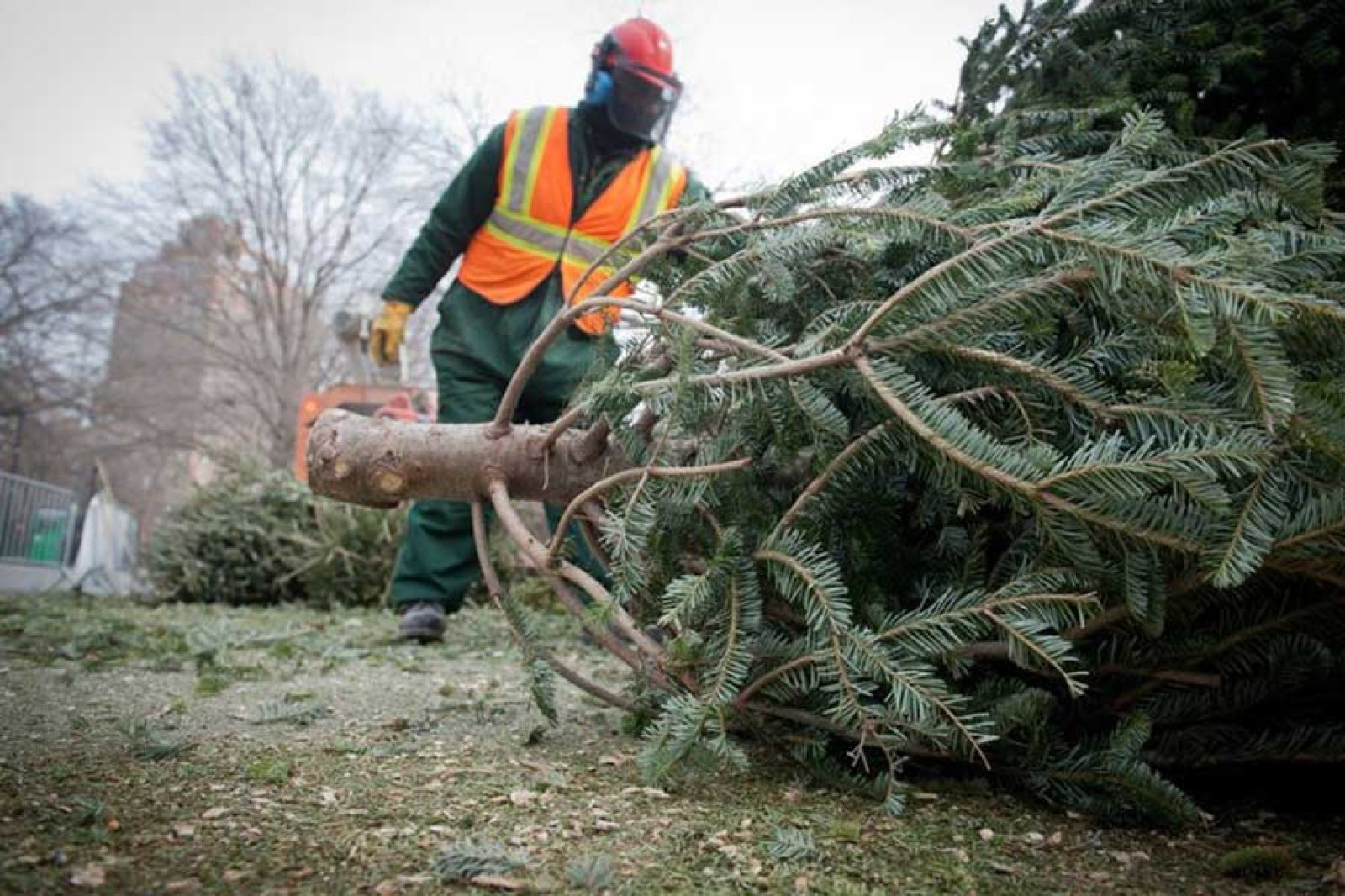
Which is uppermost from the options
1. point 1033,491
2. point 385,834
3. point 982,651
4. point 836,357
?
point 836,357

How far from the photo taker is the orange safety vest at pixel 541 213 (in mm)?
3705

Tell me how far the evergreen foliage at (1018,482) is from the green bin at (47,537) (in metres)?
11.9

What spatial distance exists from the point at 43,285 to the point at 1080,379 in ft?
50.2

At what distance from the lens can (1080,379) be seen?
4.72 ft

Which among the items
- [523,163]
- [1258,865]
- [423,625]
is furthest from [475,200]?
[1258,865]

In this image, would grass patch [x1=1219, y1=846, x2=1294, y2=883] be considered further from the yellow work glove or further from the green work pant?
the yellow work glove

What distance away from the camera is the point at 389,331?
396 centimetres

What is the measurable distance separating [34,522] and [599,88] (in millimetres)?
10621

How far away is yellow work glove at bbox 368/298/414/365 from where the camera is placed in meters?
3.91

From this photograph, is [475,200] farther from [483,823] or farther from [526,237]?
[483,823]

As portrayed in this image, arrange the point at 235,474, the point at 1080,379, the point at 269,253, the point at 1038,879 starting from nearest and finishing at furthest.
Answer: the point at 1038,879
the point at 1080,379
the point at 235,474
the point at 269,253

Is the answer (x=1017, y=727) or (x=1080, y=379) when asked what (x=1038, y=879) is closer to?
(x=1017, y=727)

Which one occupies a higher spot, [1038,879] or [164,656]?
[1038,879]

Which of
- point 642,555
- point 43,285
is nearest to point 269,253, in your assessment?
point 43,285
